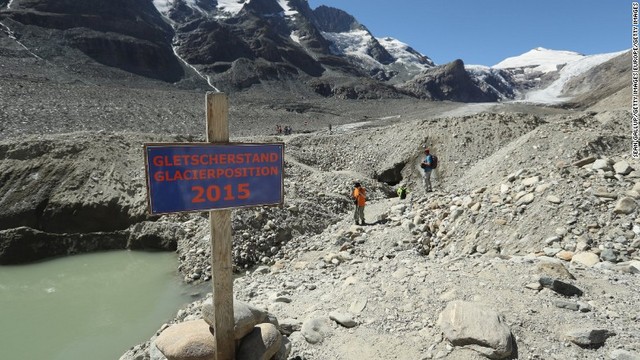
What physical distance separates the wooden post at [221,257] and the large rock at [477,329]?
239 cm

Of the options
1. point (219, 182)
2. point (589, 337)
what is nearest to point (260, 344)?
point (219, 182)

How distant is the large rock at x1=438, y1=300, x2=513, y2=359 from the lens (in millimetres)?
4262

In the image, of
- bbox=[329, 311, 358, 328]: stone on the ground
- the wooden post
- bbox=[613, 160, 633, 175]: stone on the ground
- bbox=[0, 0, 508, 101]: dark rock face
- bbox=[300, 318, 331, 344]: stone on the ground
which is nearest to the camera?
the wooden post

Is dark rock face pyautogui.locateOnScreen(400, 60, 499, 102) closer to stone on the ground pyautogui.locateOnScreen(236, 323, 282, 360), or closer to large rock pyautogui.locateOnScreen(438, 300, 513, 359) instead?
large rock pyautogui.locateOnScreen(438, 300, 513, 359)

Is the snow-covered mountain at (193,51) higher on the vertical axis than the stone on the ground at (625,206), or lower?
higher

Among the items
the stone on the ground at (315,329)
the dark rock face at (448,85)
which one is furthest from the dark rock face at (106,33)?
the stone on the ground at (315,329)

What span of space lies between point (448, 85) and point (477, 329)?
138m

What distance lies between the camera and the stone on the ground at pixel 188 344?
416 cm

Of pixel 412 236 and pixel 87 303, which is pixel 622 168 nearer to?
pixel 412 236

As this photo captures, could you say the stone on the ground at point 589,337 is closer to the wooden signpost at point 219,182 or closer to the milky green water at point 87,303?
the wooden signpost at point 219,182

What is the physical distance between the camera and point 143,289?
11023 mm

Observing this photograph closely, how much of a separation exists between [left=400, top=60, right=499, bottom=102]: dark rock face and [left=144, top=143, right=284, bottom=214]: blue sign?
123 meters

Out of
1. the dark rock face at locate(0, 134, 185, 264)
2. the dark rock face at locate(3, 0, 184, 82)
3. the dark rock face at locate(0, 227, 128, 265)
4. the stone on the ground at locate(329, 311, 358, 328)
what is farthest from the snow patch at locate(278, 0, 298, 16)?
the stone on the ground at locate(329, 311, 358, 328)

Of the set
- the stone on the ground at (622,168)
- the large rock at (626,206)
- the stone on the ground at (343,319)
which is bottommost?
the stone on the ground at (343,319)
